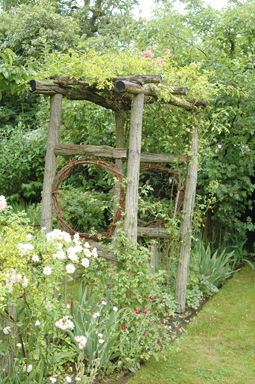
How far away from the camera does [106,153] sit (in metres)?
3.57

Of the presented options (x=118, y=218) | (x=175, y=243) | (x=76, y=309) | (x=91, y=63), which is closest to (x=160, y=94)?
(x=91, y=63)

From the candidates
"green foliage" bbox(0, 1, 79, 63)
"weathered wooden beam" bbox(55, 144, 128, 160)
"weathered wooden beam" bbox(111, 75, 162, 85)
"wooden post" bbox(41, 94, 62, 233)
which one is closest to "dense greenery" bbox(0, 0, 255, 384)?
"weathered wooden beam" bbox(111, 75, 162, 85)

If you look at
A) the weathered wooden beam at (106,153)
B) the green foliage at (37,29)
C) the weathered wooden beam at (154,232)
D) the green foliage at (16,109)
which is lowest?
the weathered wooden beam at (154,232)

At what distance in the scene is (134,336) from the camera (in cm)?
303

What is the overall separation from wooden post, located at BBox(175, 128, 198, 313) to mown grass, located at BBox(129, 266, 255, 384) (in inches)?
12.9

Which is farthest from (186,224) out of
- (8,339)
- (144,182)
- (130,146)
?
(8,339)

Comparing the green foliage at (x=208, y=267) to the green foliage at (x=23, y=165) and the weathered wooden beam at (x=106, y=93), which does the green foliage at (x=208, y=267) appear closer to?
the weathered wooden beam at (x=106, y=93)

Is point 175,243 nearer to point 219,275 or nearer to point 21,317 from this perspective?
point 219,275

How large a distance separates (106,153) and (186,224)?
4.48 feet

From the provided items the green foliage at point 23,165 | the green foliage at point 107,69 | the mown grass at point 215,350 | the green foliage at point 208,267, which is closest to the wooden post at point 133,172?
the green foliage at point 107,69

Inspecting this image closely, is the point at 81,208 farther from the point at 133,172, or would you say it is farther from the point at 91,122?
the point at 133,172

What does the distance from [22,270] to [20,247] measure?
17cm

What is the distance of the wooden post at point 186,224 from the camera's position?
4223 mm

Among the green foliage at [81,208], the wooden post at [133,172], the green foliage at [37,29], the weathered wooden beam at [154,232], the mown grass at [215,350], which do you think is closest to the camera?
the mown grass at [215,350]
